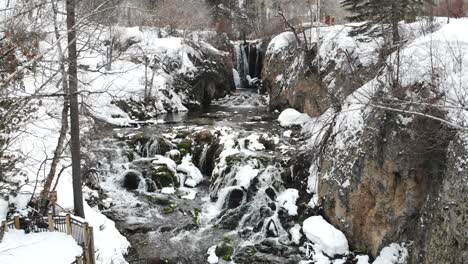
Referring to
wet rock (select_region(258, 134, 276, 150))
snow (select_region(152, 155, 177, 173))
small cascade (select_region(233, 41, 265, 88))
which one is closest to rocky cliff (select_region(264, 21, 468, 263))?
wet rock (select_region(258, 134, 276, 150))

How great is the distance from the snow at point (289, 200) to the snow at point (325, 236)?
0.89 meters

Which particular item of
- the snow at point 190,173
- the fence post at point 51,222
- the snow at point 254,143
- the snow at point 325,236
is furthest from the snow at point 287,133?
the fence post at point 51,222

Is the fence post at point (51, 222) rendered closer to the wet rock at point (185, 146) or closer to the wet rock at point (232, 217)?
the wet rock at point (232, 217)

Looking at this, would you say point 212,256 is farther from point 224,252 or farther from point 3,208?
point 3,208

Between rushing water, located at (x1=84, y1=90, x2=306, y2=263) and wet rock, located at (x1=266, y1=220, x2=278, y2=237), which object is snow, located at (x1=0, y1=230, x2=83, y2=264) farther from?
wet rock, located at (x1=266, y1=220, x2=278, y2=237)

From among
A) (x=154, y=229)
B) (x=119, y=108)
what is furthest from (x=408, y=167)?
(x=119, y=108)

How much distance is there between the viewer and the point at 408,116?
11023 mm

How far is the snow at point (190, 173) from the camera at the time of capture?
17797 millimetres

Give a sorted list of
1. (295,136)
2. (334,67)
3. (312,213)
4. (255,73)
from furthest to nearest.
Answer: (255,73), (334,67), (295,136), (312,213)

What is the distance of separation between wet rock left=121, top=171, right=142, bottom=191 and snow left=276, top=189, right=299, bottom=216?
5790 mm

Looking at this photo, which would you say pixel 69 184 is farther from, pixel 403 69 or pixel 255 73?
pixel 255 73

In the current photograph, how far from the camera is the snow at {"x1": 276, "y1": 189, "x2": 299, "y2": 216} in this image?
560 inches

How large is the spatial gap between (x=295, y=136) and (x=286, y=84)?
6090mm

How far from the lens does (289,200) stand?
14555 mm
